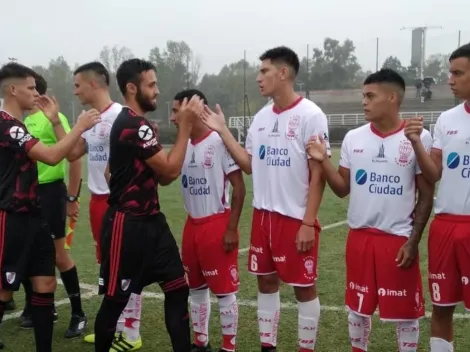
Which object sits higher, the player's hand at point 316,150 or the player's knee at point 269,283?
the player's hand at point 316,150

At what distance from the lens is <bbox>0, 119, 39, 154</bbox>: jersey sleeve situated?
420 centimetres

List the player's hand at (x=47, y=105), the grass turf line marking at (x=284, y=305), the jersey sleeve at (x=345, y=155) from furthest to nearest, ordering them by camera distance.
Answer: the grass turf line marking at (x=284, y=305) < the player's hand at (x=47, y=105) < the jersey sleeve at (x=345, y=155)

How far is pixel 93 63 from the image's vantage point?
5379mm

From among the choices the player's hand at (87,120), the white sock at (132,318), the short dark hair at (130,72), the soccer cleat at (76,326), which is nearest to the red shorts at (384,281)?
the white sock at (132,318)

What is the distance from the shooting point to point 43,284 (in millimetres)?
4469

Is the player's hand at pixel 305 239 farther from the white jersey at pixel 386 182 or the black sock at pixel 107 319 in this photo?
the black sock at pixel 107 319

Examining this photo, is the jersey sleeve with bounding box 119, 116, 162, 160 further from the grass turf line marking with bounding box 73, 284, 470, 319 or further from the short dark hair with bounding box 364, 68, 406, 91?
the grass turf line marking with bounding box 73, 284, 470, 319

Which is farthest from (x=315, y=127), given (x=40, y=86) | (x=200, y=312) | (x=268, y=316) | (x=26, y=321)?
(x=26, y=321)

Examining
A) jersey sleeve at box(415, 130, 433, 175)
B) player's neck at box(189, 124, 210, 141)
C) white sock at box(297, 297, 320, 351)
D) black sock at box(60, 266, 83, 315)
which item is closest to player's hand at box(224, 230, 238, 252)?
white sock at box(297, 297, 320, 351)

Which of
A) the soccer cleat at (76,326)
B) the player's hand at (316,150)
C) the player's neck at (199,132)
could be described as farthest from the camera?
the soccer cleat at (76,326)

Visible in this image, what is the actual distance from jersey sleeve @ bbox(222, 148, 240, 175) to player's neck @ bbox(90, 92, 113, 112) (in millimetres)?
1295

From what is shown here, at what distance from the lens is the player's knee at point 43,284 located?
14.6ft

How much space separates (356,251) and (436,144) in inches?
37.1

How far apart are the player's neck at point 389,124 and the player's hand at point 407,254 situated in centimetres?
81
